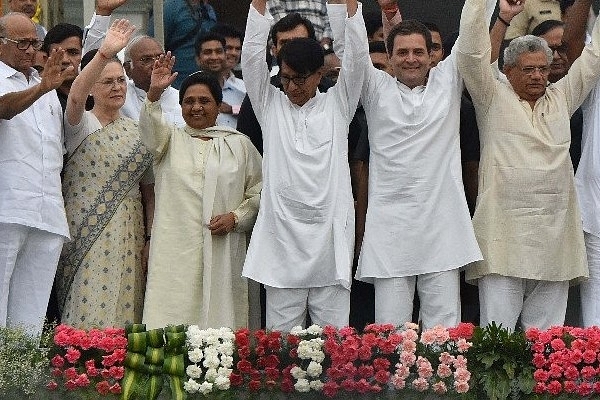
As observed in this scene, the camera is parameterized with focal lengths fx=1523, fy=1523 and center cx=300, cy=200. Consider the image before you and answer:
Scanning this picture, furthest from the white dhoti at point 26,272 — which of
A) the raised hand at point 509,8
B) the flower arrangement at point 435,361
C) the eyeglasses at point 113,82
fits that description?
the raised hand at point 509,8

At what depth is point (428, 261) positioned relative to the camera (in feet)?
26.3

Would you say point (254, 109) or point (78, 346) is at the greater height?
point (254, 109)

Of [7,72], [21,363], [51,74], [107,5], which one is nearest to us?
[21,363]

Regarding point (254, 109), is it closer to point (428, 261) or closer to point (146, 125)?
point (146, 125)

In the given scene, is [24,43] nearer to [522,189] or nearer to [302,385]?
[302,385]

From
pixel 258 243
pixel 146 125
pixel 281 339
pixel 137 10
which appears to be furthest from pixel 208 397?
pixel 137 10

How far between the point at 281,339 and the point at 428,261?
1.15 meters

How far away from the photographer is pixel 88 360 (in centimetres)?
718

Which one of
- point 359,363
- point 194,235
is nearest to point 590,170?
point 359,363

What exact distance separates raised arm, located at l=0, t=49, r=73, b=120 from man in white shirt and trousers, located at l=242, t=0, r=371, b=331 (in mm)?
1036

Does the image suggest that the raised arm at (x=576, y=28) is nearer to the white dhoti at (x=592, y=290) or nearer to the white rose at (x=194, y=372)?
the white dhoti at (x=592, y=290)

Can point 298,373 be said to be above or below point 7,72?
below

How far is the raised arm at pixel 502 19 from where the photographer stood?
8.32 metres

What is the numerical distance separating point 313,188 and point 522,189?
111 centimetres
